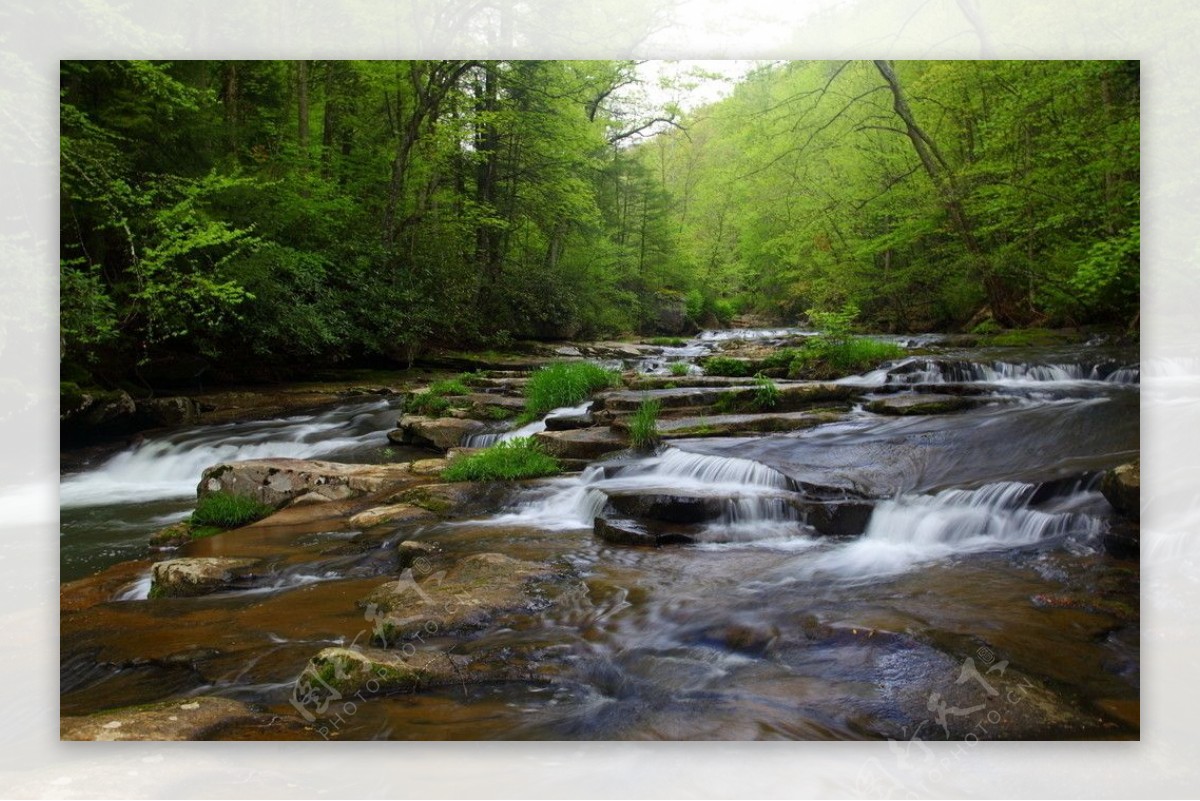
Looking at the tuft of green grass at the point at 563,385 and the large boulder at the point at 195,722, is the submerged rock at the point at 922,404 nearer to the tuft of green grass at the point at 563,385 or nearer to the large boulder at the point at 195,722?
the tuft of green grass at the point at 563,385

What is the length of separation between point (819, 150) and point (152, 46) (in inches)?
147

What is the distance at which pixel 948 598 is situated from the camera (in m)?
3.05

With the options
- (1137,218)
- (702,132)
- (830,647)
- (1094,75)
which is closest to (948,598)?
(830,647)

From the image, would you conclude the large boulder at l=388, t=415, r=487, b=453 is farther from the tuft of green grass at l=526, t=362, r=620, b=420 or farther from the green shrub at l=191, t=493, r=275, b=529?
the green shrub at l=191, t=493, r=275, b=529

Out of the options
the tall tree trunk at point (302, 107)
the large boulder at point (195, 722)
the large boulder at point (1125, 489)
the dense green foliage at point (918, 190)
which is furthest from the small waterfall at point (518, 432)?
the large boulder at point (1125, 489)

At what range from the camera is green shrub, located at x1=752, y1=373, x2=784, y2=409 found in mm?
5750

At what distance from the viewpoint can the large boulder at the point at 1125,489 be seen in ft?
10.8

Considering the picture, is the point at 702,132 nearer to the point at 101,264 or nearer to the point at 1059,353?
the point at 1059,353

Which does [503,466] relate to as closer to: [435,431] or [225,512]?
[435,431]

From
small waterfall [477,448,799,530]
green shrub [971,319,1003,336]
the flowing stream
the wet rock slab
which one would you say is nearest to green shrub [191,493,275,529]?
the flowing stream

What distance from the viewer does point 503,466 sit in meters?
5.24

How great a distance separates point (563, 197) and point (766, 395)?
2240 millimetres

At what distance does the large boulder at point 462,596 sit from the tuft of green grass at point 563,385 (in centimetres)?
319

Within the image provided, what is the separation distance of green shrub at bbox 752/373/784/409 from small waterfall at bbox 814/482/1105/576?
1983mm
